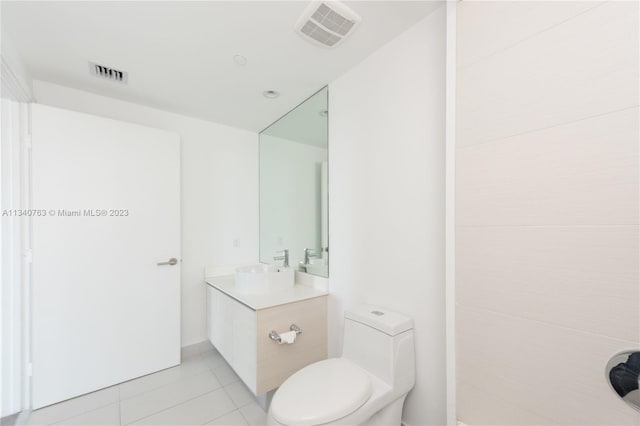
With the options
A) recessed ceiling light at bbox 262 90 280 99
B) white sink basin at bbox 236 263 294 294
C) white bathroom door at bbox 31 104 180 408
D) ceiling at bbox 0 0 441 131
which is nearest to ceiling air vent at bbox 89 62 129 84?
ceiling at bbox 0 0 441 131

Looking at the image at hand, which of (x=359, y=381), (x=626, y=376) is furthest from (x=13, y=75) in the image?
(x=626, y=376)

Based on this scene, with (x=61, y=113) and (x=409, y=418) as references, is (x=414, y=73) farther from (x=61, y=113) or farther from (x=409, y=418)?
(x=61, y=113)

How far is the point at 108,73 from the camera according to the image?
1.78m

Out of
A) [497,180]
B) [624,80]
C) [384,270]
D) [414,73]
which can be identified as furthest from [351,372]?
[414,73]

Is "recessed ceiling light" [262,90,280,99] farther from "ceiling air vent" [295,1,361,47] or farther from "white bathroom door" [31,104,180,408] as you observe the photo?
"white bathroom door" [31,104,180,408]

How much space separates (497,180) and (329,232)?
1192mm

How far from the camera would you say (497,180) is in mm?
961

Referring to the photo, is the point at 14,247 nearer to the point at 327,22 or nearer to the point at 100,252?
the point at 100,252

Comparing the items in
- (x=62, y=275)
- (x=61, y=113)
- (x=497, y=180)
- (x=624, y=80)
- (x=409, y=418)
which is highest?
(x=61, y=113)

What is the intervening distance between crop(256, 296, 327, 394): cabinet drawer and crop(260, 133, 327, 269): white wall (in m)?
0.51

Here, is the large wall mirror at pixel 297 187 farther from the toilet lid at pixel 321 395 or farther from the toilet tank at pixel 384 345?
the toilet lid at pixel 321 395

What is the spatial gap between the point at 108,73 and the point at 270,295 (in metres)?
1.91

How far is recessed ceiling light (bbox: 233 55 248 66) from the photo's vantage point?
1.62 m

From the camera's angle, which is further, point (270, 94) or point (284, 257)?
point (284, 257)
